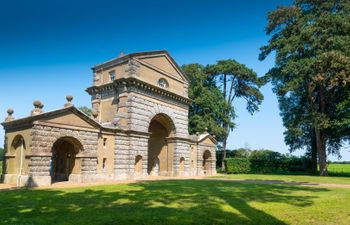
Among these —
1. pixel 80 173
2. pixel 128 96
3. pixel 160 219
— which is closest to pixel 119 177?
pixel 80 173

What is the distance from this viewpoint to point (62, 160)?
23.9m

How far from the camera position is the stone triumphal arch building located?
778 inches

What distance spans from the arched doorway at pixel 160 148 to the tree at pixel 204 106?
12198 mm

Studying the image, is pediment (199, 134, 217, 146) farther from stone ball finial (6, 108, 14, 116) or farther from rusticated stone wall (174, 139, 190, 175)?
stone ball finial (6, 108, 14, 116)

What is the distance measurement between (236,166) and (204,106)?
1075cm

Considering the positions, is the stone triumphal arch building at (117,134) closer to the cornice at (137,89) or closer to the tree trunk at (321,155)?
the cornice at (137,89)

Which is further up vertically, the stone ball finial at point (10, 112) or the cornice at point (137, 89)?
the cornice at point (137, 89)

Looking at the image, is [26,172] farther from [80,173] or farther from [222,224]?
[222,224]

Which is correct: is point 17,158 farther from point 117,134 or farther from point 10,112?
point 117,134

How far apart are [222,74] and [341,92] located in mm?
19758

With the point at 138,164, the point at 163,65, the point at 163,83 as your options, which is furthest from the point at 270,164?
the point at 138,164

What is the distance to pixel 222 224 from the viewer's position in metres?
8.20

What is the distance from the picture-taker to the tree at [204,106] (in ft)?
150

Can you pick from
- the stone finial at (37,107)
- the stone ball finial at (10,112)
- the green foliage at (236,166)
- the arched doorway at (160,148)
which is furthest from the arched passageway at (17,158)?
the green foliage at (236,166)
